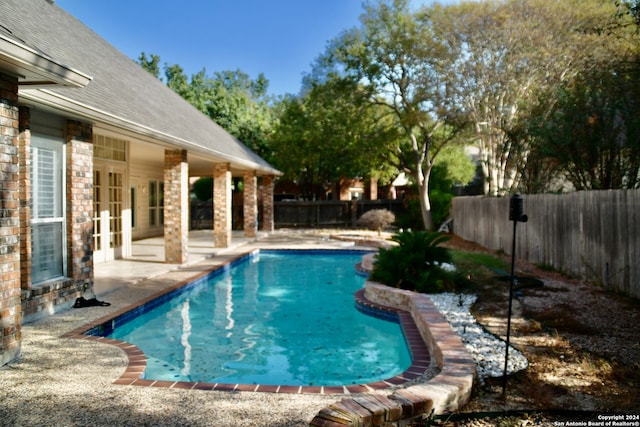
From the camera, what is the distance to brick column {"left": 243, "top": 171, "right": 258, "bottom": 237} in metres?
18.9

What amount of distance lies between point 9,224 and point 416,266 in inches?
254

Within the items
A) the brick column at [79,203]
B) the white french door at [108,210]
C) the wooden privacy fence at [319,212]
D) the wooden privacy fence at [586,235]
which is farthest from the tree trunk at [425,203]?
the brick column at [79,203]

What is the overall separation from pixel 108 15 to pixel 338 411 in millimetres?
47659

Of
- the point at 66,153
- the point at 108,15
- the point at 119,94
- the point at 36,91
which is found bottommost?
the point at 66,153

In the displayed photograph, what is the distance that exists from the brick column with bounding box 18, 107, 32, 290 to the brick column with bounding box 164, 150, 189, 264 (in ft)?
15.8

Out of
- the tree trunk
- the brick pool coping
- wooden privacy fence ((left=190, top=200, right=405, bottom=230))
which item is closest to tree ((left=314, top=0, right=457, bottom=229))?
the tree trunk

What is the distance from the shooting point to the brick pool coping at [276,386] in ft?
13.5

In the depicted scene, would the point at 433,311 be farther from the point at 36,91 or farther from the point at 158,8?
the point at 158,8

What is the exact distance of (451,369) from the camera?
417 centimetres

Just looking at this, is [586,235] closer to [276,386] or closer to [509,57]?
[276,386]

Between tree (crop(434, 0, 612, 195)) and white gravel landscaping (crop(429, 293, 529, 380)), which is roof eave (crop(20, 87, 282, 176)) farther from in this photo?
tree (crop(434, 0, 612, 195))

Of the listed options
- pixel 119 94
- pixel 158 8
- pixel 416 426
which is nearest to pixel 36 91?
pixel 119 94

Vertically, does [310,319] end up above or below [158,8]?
below

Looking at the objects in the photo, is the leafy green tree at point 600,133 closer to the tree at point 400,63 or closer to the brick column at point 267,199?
the tree at point 400,63
